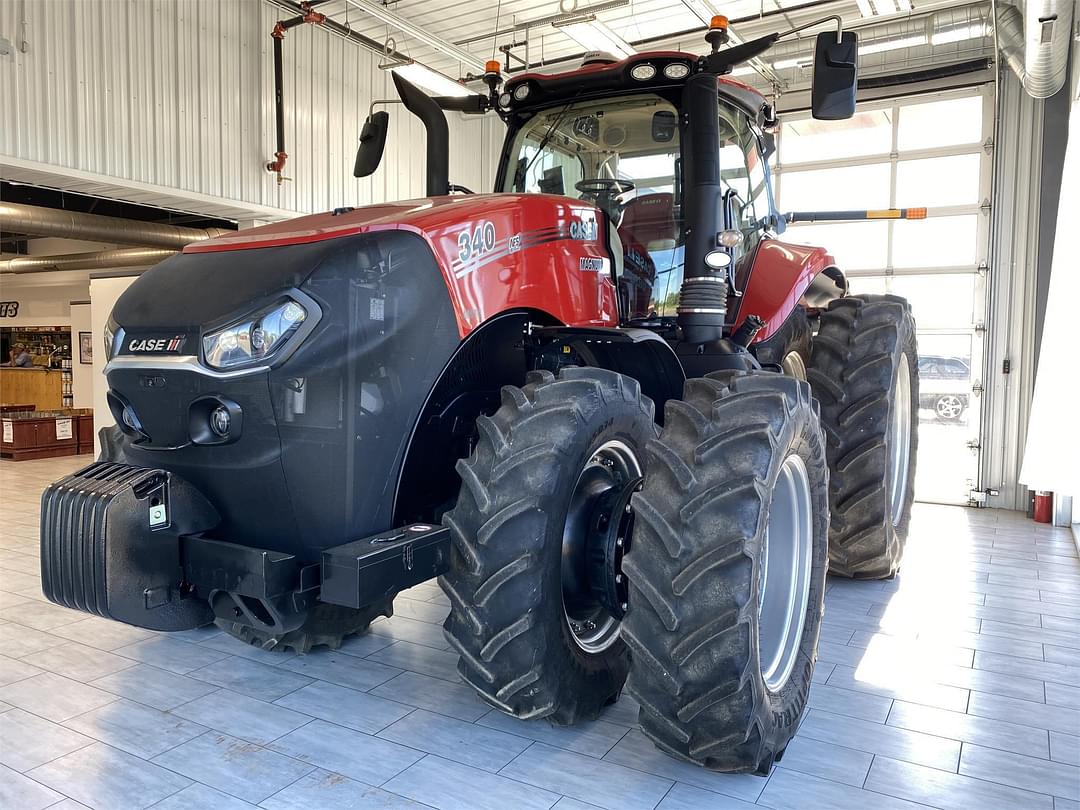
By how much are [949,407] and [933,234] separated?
1578mm

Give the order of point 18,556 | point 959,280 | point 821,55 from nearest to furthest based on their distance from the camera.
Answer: point 821,55, point 18,556, point 959,280

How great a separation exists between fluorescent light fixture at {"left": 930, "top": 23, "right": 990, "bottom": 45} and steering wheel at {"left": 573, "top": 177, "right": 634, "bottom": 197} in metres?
5.08

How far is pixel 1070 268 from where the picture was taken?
5340 millimetres

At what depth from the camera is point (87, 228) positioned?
9.66m

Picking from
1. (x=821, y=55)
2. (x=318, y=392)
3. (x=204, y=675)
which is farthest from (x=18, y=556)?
(x=821, y=55)

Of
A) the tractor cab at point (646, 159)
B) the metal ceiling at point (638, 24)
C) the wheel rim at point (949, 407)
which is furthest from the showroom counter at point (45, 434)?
the wheel rim at point (949, 407)

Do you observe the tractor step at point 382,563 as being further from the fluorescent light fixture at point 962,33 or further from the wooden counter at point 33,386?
the wooden counter at point 33,386

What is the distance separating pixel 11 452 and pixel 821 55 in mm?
9990

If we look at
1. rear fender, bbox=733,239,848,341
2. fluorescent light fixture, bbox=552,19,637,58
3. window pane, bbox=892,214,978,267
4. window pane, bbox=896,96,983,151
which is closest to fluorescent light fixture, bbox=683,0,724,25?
fluorescent light fixture, bbox=552,19,637,58

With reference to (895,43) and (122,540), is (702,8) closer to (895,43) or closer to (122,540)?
(895,43)

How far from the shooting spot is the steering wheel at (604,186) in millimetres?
3340

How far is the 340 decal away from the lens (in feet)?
7.70

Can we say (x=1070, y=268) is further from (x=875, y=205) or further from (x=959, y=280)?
(x=875, y=205)

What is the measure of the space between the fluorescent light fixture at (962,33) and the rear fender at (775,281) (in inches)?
162
